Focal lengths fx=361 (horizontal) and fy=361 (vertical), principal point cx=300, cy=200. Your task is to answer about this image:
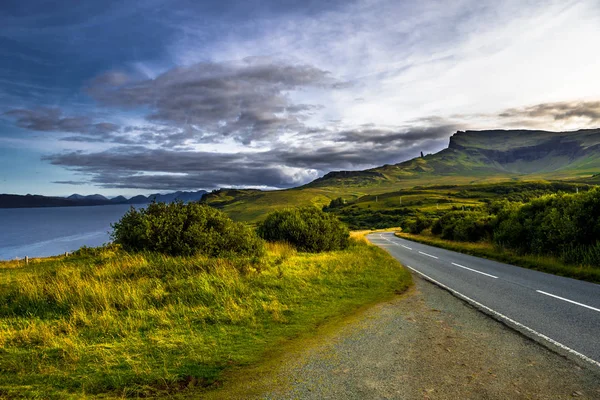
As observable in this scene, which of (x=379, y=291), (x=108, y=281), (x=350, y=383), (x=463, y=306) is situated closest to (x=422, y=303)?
(x=463, y=306)

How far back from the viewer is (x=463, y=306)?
9.55 m

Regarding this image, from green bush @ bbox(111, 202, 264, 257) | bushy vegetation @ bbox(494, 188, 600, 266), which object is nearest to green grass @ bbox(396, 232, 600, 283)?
bushy vegetation @ bbox(494, 188, 600, 266)

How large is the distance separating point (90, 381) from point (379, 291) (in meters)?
8.64

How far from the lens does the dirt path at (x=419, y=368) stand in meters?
4.75

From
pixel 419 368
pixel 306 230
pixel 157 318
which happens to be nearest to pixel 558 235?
pixel 306 230

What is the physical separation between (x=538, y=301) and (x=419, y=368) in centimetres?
626

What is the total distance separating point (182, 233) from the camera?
13758 millimetres

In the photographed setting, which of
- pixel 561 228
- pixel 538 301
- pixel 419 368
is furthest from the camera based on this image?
pixel 561 228

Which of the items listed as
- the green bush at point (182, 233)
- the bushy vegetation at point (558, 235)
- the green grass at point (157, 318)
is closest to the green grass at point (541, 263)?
the bushy vegetation at point (558, 235)

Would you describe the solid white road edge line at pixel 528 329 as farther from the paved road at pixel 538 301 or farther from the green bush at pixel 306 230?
the green bush at pixel 306 230

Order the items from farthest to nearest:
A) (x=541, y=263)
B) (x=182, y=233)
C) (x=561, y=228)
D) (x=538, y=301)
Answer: (x=561, y=228) < (x=541, y=263) < (x=182, y=233) < (x=538, y=301)

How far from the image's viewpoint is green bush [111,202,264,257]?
44.4 feet

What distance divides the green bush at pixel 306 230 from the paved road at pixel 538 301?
5843 mm

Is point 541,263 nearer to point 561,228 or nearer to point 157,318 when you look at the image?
point 561,228
